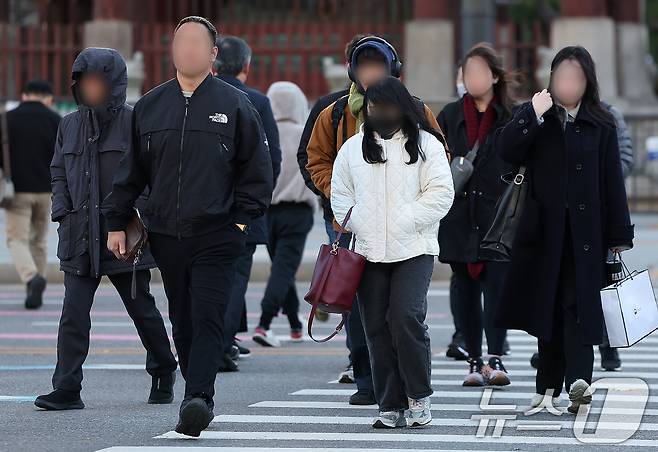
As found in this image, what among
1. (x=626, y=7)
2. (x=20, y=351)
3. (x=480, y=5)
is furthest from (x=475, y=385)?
(x=626, y=7)

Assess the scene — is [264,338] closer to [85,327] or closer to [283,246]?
[283,246]

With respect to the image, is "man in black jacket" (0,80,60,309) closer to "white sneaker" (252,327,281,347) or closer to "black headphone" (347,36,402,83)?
"white sneaker" (252,327,281,347)

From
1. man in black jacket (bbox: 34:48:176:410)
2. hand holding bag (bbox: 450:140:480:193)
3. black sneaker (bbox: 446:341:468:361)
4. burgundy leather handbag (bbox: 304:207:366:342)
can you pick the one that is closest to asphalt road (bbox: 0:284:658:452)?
black sneaker (bbox: 446:341:468:361)

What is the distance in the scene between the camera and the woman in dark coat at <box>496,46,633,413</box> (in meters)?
8.66

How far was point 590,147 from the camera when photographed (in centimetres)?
870

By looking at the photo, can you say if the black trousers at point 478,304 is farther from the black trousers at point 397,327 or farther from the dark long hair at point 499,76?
the black trousers at point 397,327

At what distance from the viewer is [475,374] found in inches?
403

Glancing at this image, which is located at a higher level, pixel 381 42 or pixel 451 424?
pixel 381 42

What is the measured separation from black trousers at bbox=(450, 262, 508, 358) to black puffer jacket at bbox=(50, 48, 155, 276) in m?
2.17

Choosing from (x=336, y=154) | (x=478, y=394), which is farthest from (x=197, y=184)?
(x=478, y=394)

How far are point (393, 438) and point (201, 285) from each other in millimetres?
1139

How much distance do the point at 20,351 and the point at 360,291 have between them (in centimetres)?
454

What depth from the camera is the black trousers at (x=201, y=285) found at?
8125 mm

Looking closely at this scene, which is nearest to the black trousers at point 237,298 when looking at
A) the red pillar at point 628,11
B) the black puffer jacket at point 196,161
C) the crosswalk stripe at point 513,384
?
the crosswalk stripe at point 513,384
